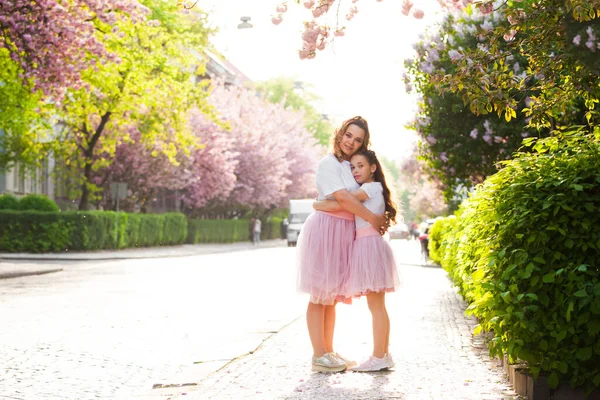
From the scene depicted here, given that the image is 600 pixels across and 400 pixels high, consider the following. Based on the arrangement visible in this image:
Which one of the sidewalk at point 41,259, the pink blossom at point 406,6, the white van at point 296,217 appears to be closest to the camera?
the pink blossom at point 406,6

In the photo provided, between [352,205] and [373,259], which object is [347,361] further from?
[352,205]

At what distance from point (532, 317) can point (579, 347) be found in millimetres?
298

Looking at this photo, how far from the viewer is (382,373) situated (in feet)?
24.0

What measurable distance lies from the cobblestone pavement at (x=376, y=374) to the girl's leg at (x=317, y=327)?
192 millimetres

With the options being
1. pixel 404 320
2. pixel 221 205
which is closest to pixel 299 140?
pixel 221 205

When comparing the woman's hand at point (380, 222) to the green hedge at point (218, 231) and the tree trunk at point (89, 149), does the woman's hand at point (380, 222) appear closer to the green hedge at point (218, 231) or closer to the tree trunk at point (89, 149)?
the tree trunk at point (89, 149)

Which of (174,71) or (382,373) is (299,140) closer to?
(174,71)

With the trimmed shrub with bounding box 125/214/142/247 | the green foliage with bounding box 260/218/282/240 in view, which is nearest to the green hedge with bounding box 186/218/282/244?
the green foliage with bounding box 260/218/282/240

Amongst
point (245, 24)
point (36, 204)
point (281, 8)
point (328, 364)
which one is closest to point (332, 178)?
point (328, 364)

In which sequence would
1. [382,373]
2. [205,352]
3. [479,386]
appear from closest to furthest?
[479,386], [382,373], [205,352]

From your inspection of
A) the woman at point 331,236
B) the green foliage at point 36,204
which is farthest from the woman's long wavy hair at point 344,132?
the green foliage at point 36,204

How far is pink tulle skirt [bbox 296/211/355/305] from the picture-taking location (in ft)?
25.0

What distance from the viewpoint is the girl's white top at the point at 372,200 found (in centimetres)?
772

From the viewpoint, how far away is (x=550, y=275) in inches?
227
